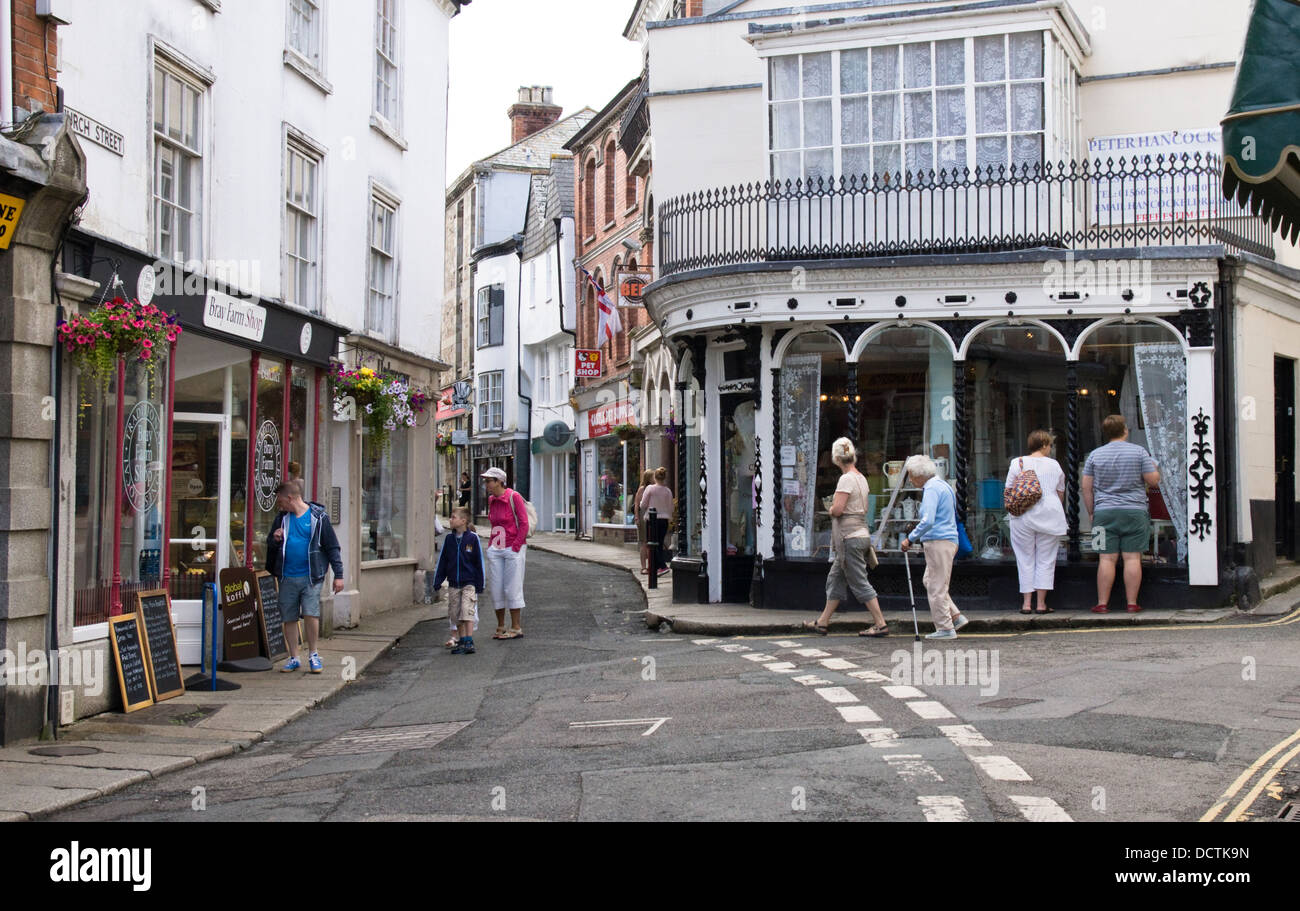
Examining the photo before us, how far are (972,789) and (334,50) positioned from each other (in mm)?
13335

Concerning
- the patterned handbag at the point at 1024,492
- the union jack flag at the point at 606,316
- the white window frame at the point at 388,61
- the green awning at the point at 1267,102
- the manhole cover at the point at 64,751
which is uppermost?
the white window frame at the point at 388,61

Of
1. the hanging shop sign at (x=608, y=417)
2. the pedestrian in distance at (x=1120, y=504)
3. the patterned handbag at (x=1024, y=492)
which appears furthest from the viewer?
the hanging shop sign at (x=608, y=417)

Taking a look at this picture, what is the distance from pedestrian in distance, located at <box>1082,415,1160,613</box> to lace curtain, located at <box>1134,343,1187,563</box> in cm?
85

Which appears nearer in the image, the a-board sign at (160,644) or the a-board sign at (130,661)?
the a-board sign at (130,661)

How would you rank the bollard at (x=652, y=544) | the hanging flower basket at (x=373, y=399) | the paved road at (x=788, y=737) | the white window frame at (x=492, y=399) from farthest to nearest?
the white window frame at (x=492, y=399), the bollard at (x=652, y=544), the hanging flower basket at (x=373, y=399), the paved road at (x=788, y=737)

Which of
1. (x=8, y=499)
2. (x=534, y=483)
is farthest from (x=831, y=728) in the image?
(x=534, y=483)

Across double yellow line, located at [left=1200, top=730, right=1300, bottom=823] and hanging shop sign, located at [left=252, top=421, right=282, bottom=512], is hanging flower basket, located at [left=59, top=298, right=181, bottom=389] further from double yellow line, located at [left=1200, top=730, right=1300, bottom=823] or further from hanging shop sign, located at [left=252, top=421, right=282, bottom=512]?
double yellow line, located at [left=1200, top=730, right=1300, bottom=823]

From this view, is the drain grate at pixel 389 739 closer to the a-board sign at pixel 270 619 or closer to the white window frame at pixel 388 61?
the a-board sign at pixel 270 619

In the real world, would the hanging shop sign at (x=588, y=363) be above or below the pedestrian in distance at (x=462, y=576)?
above

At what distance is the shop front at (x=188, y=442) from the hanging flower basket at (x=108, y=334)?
0.25m

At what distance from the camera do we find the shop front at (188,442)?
10.8 metres

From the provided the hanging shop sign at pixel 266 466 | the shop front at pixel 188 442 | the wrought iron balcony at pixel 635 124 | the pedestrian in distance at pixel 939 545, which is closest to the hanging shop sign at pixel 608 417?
the wrought iron balcony at pixel 635 124

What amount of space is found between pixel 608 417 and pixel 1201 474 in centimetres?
2186
